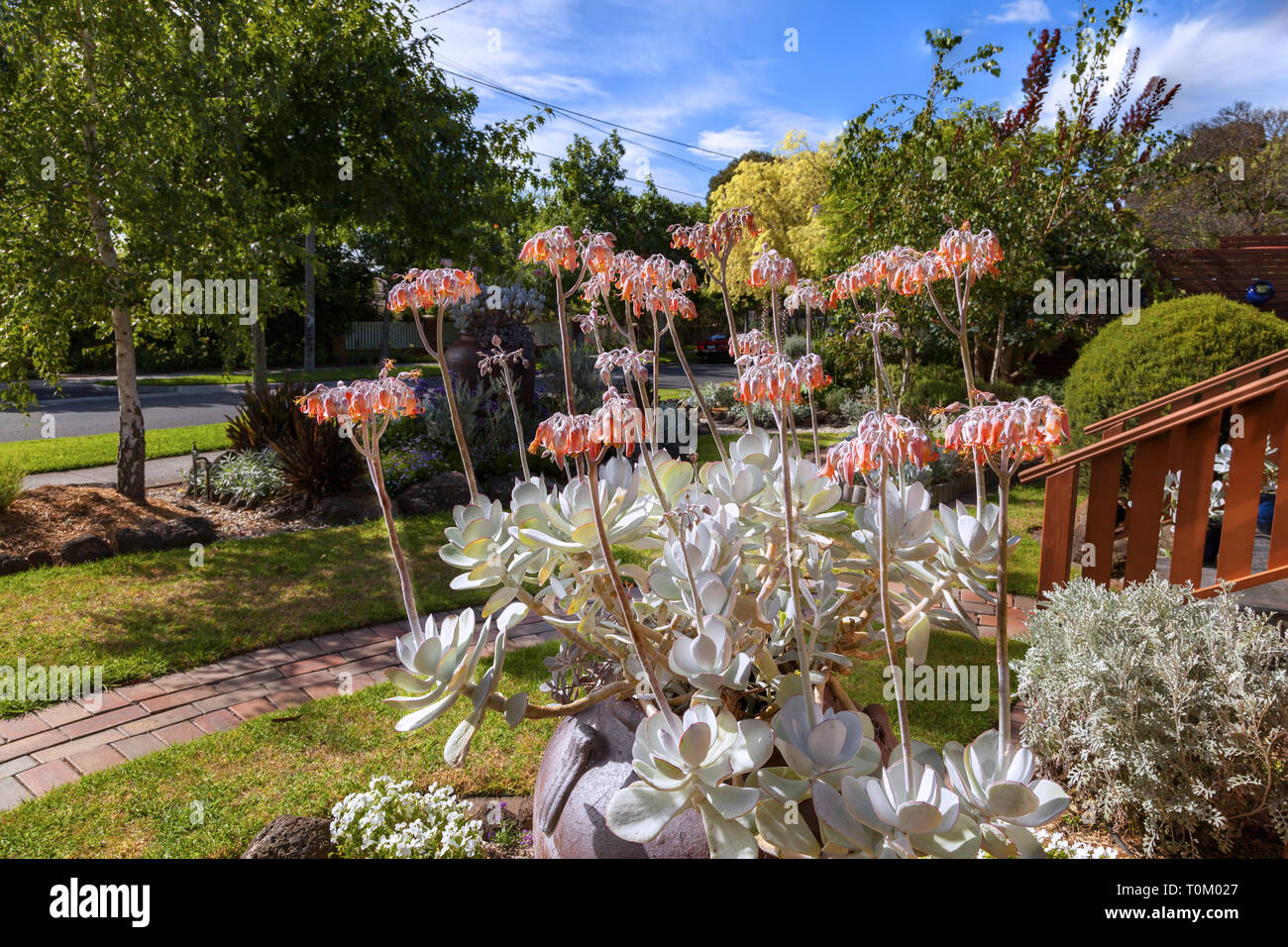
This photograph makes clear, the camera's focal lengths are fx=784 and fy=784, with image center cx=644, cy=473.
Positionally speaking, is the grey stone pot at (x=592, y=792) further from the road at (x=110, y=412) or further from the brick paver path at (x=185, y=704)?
the road at (x=110, y=412)

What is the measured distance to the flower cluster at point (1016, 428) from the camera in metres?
1.47

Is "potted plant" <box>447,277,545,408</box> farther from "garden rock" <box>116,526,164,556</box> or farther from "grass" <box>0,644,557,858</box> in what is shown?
"grass" <box>0,644,557,858</box>

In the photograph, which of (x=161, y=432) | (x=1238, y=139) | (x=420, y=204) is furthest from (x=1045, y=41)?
(x=1238, y=139)

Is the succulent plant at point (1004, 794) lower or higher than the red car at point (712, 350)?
lower

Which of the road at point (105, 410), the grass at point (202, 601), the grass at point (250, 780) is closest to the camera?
the grass at point (250, 780)

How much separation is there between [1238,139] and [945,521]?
2545 cm

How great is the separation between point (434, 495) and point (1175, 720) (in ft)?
21.7

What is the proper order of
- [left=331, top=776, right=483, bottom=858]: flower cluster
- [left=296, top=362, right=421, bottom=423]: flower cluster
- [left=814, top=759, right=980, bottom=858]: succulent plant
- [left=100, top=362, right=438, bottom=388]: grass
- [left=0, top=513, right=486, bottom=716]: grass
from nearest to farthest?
[left=814, top=759, right=980, bottom=858]: succulent plant → [left=296, top=362, right=421, bottom=423]: flower cluster → [left=331, top=776, right=483, bottom=858]: flower cluster → [left=0, top=513, right=486, bottom=716]: grass → [left=100, top=362, right=438, bottom=388]: grass

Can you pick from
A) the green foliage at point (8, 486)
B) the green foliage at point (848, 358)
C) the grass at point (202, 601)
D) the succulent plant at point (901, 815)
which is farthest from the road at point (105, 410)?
the succulent plant at point (901, 815)

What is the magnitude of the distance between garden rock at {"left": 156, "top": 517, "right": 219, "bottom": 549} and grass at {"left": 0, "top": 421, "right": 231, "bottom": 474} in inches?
150

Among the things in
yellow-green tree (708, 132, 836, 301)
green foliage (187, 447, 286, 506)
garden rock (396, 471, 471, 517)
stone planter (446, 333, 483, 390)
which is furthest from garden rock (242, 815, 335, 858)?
yellow-green tree (708, 132, 836, 301)

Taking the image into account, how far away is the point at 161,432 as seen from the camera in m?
12.4

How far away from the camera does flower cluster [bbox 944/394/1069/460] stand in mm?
1466

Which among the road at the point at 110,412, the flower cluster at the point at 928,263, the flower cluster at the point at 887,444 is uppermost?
the flower cluster at the point at 928,263
